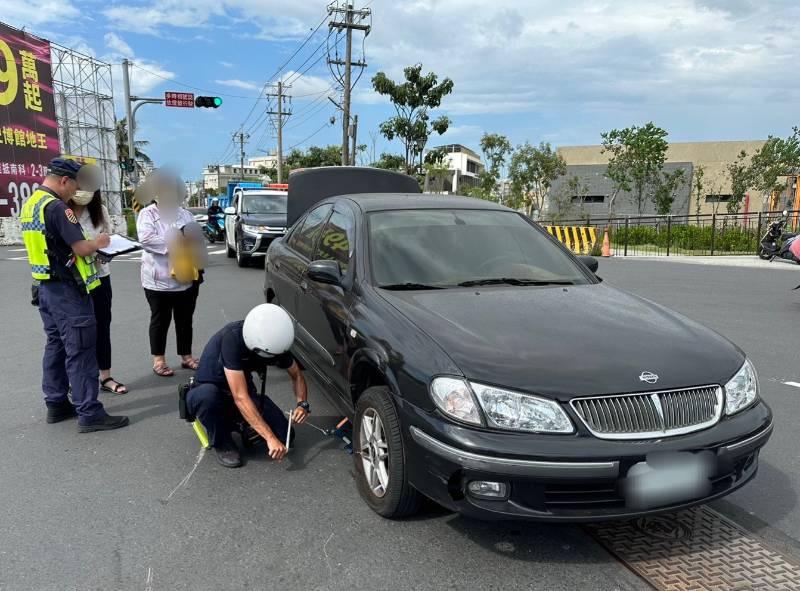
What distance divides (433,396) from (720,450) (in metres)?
1.21

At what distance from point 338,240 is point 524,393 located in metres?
2.08

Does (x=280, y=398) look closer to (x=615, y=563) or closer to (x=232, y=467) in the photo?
(x=232, y=467)

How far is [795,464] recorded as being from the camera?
3688 mm

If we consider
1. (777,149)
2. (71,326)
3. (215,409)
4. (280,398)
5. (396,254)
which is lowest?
(280,398)

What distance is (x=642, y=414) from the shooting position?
97.0 inches

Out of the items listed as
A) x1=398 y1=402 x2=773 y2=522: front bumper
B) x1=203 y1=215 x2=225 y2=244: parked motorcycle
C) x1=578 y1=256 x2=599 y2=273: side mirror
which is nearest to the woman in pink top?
x1=578 y1=256 x2=599 y2=273: side mirror

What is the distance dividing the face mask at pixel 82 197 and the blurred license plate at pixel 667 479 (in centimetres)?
385

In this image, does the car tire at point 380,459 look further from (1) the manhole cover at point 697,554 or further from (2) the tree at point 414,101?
(2) the tree at point 414,101

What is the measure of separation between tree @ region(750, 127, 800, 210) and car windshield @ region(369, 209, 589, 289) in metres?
33.0

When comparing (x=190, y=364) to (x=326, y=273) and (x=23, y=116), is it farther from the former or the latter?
Result: (x=23, y=116)

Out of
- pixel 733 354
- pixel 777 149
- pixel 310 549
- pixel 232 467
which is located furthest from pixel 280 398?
pixel 777 149

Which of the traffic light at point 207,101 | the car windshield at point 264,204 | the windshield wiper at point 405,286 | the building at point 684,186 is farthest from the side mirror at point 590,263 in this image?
the building at point 684,186

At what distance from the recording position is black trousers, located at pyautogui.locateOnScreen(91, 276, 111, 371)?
4742mm

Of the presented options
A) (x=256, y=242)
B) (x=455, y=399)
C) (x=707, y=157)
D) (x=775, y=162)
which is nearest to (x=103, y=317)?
(x=455, y=399)
